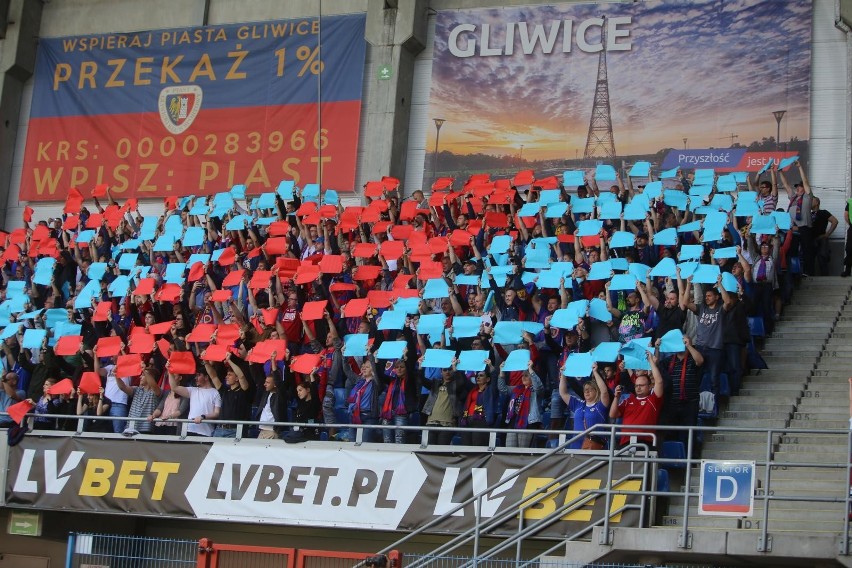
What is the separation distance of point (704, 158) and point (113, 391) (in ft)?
34.4

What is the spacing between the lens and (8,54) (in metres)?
27.8

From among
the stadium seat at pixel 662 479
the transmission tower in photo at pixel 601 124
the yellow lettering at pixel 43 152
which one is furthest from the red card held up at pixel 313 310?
the yellow lettering at pixel 43 152

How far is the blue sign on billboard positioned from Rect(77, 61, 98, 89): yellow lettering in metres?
19.3

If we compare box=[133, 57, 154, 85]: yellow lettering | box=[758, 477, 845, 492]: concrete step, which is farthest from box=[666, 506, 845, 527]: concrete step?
box=[133, 57, 154, 85]: yellow lettering

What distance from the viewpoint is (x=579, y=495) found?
527 inches

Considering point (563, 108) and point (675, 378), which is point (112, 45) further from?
point (675, 378)

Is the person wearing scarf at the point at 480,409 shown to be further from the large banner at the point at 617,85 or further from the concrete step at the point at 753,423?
the large banner at the point at 617,85

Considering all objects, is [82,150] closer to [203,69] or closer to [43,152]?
[43,152]

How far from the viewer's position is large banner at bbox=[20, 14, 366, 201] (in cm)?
2531

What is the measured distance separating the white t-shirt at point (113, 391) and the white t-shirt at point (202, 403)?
1.39 meters

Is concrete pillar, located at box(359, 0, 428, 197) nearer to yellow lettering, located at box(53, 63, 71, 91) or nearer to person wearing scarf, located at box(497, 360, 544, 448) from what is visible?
yellow lettering, located at box(53, 63, 71, 91)

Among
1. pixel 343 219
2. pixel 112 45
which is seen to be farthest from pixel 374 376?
pixel 112 45

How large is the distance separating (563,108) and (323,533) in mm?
10200

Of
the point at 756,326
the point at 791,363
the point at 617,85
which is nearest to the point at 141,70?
the point at 617,85
